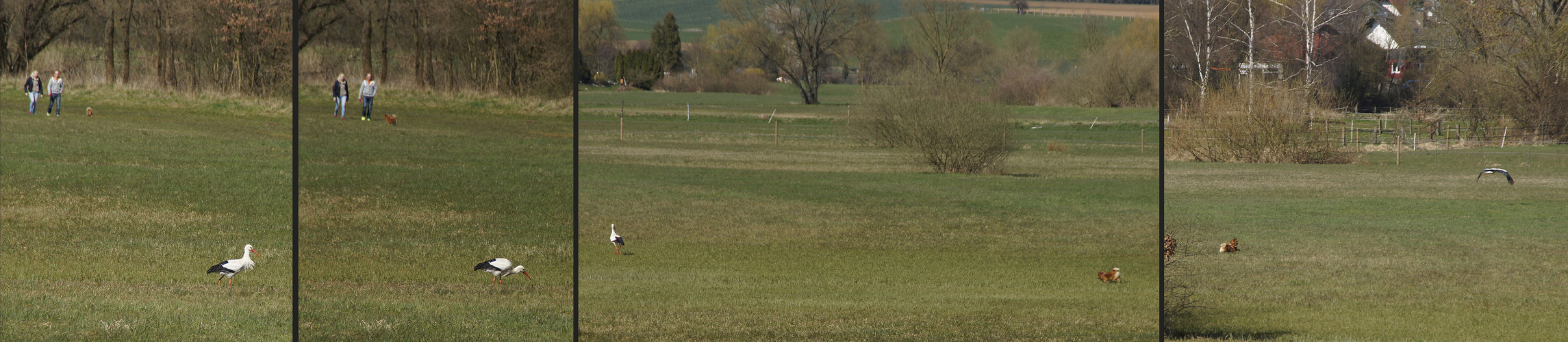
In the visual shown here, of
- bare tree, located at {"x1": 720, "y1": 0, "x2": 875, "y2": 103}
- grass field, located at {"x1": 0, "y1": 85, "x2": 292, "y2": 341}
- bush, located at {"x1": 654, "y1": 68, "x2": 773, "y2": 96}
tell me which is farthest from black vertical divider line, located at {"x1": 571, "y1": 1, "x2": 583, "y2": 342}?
bush, located at {"x1": 654, "y1": 68, "x2": 773, "y2": 96}

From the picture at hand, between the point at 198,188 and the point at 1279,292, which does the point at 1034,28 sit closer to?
the point at 1279,292

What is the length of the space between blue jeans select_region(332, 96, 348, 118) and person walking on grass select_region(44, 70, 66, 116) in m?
12.2

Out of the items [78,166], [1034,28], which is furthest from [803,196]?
[78,166]

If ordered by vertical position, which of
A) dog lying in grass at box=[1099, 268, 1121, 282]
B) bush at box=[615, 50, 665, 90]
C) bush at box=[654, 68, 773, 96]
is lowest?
dog lying in grass at box=[1099, 268, 1121, 282]

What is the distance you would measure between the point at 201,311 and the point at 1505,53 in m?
19.2

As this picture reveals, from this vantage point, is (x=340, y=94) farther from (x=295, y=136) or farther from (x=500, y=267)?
(x=500, y=267)

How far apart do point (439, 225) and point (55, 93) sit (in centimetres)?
1239

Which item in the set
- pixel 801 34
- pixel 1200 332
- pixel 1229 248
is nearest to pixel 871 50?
pixel 801 34

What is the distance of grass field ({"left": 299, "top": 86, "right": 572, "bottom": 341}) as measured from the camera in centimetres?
465

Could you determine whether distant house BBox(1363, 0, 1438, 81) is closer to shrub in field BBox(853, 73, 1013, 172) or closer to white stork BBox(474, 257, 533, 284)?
shrub in field BBox(853, 73, 1013, 172)

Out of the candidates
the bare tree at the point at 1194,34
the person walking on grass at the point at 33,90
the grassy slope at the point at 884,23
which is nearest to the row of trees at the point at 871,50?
the grassy slope at the point at 884,23

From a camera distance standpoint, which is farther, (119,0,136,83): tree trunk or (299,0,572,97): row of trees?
(119,0,136,83): tree trunk

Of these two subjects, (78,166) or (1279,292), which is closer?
(1279,292)

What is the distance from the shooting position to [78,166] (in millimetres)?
12992
